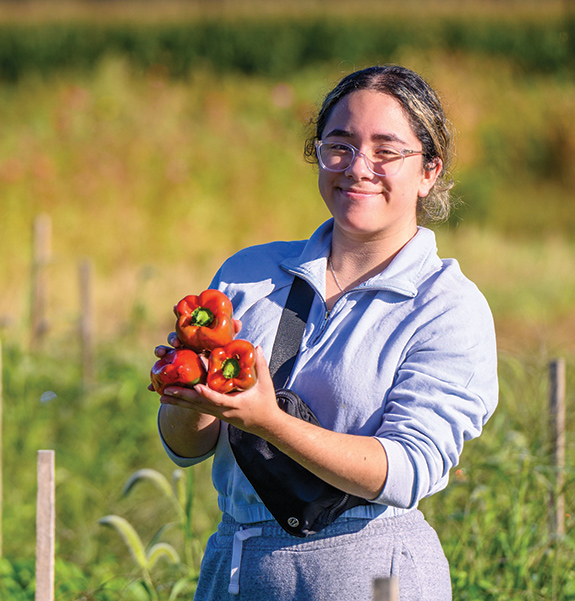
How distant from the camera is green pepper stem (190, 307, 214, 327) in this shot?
4.25 feet

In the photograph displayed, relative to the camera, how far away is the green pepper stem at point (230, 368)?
3.85ft

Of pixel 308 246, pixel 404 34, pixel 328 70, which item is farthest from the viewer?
pixel 404 34

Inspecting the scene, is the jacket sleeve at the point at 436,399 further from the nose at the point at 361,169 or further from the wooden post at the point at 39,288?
the wooden post at the point at 39,288

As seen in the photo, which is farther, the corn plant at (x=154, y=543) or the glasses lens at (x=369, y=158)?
the corn plant at (x=154, y=543)

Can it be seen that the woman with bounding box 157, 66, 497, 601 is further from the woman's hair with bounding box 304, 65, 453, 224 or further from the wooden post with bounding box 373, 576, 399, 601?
the wooden post with bounding box 373, 576, 399, 601

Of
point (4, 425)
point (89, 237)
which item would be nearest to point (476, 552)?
point (4, 425)

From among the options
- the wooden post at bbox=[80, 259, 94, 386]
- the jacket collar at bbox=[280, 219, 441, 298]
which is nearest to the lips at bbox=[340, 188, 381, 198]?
the jacket collar at bbox=[280, 219, 441, 298]

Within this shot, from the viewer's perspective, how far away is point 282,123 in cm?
1146

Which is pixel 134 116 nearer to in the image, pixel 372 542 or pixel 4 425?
pixel 4 425

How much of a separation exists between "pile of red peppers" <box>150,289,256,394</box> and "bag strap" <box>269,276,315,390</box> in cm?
10

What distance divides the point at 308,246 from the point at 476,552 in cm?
133

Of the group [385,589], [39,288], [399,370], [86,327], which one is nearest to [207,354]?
[399,370]

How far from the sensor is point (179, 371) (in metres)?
1.20

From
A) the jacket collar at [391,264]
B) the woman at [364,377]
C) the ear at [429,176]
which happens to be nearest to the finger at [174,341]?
the woman at [364,377]
